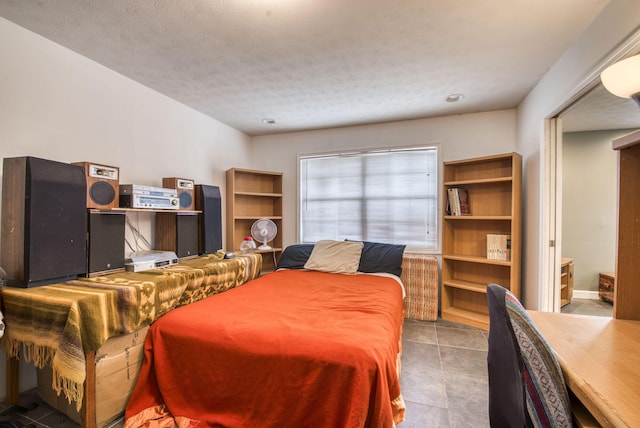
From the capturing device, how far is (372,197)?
144 inches

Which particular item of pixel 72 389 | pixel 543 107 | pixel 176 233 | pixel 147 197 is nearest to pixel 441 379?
pixel 72 389

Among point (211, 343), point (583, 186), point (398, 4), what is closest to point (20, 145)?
point (211, 343)

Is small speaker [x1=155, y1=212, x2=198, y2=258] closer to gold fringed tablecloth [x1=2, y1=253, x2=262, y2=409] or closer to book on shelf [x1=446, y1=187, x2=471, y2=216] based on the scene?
gold fringed tablecloth [x1=2, y1=253, x2=262, y2=409]

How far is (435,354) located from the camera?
2316mm

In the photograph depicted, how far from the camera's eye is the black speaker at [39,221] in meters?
1.50

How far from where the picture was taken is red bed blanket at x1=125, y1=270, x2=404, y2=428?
1234mm

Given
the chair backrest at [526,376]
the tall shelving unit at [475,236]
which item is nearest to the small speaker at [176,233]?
the chair backrest at [526,376]

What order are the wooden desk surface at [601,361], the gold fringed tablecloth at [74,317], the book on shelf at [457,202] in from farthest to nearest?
the book on shelf at [457,202] → the gold fringed tablecloth at [74,317] → the wooden desk surface at [601,361]

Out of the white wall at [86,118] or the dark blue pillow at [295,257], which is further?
the dark blue pillow at [295,257]

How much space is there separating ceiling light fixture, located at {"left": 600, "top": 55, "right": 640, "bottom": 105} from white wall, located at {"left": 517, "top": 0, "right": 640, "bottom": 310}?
14.2 inches

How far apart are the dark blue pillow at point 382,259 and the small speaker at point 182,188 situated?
1.90m

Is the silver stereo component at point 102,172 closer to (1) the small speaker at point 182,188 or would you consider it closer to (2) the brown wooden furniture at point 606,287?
(1) the small speaker at point 182,188

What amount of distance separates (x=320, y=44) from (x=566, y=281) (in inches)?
119

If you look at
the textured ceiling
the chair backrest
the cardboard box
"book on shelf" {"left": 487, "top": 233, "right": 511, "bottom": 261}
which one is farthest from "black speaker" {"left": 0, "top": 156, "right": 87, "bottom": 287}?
"book on shelf" {"left": 487, "top": 233, "right": 511, "bottom": 261}
